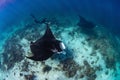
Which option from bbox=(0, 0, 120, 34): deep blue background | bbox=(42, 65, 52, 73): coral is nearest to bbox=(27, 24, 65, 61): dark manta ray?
bbox=(42, 65, 52, 73): coral

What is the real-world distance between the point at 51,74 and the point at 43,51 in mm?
898

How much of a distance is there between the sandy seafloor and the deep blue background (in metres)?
0.47

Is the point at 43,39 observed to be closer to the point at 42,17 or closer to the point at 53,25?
the point at 53,25

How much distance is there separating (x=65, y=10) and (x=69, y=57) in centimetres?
185

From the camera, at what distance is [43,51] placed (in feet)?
10.1

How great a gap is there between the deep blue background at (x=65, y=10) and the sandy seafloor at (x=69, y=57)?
465 millimetres

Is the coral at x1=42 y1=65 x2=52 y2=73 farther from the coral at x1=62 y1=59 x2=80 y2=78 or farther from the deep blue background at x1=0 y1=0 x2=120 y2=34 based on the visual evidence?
the deep blue background at x1=0 y1=0 x2=120 y2=34

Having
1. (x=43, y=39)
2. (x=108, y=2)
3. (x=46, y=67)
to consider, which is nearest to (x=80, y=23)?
(x=108, y=2)

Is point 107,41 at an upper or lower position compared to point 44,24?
lower

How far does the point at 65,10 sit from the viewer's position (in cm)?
542

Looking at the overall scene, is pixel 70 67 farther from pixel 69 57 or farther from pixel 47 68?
pixel 47 68

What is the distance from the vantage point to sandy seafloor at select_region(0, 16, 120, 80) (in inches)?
152

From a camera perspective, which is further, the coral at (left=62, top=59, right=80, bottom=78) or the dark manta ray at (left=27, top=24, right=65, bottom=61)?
the coral at (left=62, top=59, right=80, bottom=78)

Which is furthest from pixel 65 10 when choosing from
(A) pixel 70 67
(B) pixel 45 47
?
(B) pixel 45 47
